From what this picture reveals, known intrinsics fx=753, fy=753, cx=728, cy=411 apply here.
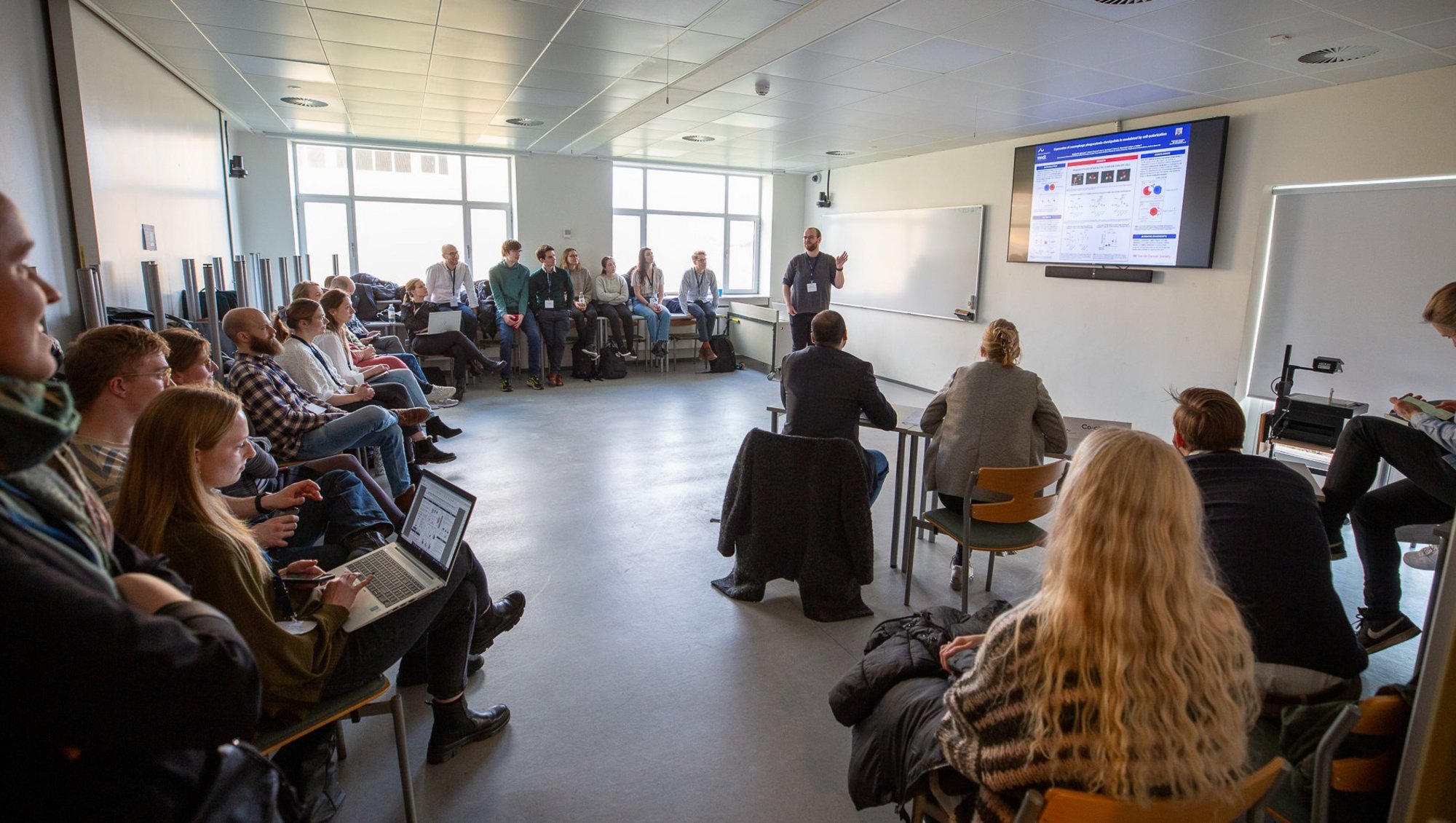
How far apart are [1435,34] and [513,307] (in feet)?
24.7

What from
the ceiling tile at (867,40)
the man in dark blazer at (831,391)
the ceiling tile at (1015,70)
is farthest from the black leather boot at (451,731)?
the ceiling tile at (1015,70)

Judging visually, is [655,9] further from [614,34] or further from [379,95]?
[379,95]

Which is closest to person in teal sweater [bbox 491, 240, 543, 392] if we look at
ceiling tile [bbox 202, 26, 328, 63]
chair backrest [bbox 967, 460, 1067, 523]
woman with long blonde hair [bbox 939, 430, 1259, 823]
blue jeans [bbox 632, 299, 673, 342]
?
blue jeans [bbox 632, 299, 673, 342]

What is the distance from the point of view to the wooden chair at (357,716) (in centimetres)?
152

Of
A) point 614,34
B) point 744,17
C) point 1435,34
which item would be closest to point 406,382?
point 614,34

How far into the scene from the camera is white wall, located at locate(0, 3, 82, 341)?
3.28 meters

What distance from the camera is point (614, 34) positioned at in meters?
4.34

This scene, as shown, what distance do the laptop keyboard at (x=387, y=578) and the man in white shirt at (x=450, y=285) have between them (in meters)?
6.70

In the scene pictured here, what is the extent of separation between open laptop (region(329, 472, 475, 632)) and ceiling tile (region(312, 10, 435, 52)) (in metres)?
3.23

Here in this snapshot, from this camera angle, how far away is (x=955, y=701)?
1.26 meters

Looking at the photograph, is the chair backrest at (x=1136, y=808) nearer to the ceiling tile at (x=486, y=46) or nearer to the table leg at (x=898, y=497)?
the table leg at (x=898, y=497)

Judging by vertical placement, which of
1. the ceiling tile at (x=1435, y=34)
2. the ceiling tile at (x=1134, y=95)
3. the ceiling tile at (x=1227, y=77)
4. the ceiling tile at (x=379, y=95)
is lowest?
the ceiling tile at (x=1435, y=34)

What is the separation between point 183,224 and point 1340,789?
285 inches

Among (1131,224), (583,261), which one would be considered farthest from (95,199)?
(1131,224)
